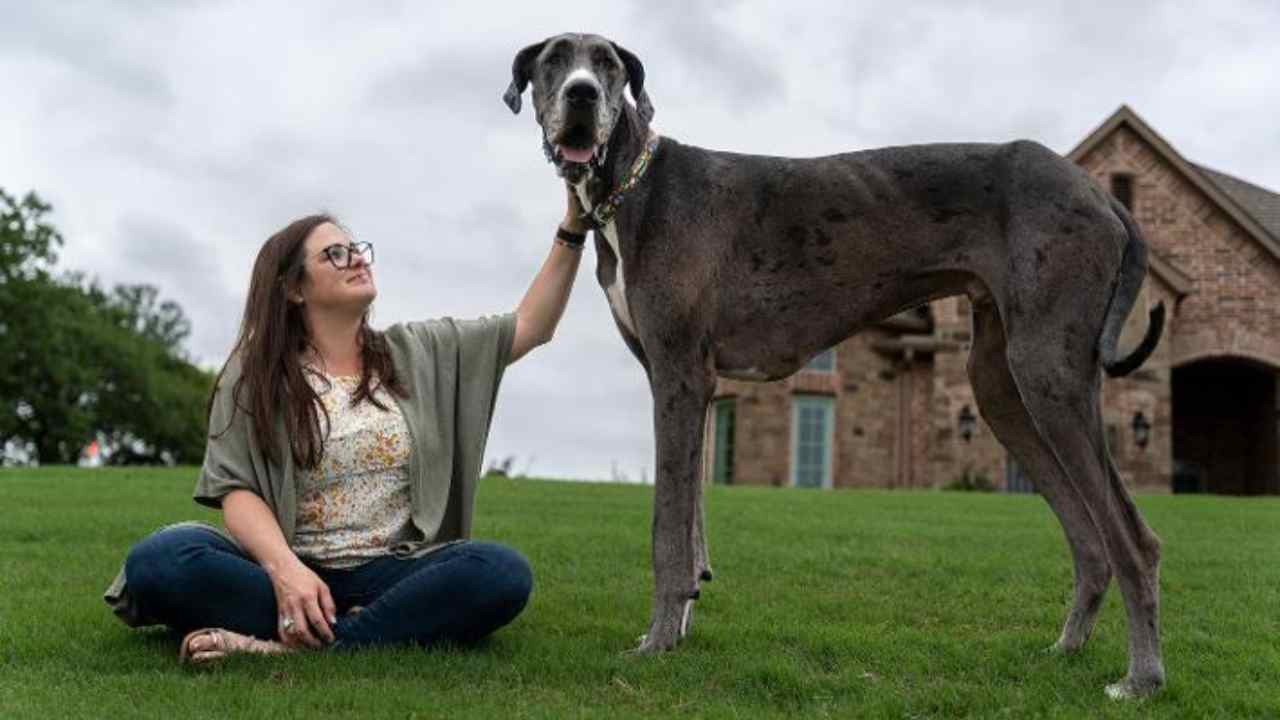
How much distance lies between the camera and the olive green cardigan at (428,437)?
16.2 feet

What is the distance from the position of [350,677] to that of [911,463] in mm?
23399

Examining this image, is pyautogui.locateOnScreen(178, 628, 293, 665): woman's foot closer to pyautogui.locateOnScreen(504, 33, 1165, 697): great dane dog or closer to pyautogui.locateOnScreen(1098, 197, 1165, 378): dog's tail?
pyautogui.locateOnScreen(504, 33, 1165, 697): great dane dog

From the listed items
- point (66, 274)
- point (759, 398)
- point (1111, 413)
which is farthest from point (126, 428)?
point (1111, 413)

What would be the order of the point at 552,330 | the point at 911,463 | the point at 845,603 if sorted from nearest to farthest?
the point at 552,330 < the point at 845,603 < the point at 911,463

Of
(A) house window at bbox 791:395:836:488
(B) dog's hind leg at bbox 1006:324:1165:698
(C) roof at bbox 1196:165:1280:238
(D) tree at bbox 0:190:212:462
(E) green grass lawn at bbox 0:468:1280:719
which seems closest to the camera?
(E) green grass lawn at bbox 0:468:1280:719

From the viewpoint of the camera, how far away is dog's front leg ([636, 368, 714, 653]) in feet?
16.1

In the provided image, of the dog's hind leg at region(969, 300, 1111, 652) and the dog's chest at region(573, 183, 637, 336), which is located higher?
the dog's chest at region(573, 183, 637, 336)

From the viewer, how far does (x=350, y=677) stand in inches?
176

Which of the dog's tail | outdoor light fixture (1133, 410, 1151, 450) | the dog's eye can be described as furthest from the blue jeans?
outdoor light fixture (1133, 410, 1151, 450)

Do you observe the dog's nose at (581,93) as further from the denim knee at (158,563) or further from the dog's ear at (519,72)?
the denim knee at (158,563)

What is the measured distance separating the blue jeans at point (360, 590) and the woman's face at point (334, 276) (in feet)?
3.30

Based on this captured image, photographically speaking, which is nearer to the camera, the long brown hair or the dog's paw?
the dog's paw

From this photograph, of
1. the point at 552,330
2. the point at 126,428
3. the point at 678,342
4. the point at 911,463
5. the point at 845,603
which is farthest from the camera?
the point at 126,428

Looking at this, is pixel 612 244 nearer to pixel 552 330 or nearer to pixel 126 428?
pixel 552 330
